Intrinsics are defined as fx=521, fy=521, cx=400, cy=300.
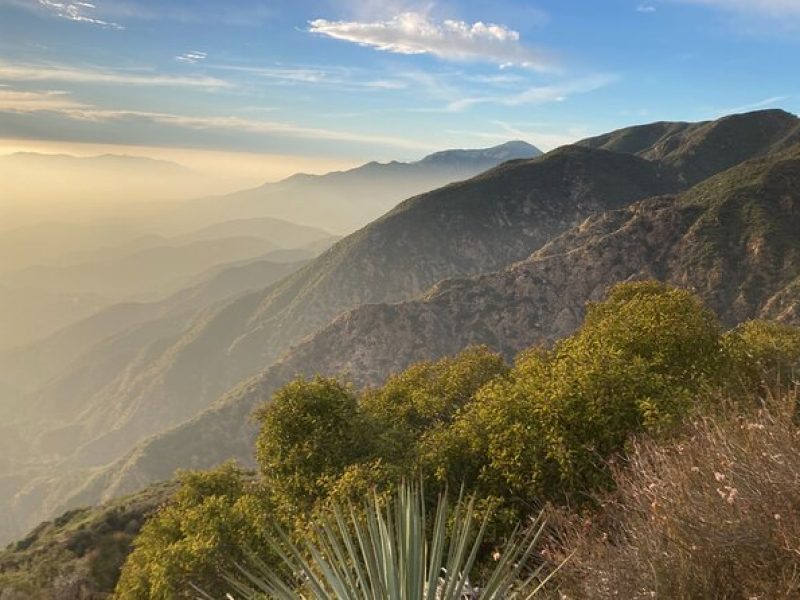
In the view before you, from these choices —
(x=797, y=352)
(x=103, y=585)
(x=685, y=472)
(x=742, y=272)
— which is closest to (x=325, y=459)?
(x=685, y=472)

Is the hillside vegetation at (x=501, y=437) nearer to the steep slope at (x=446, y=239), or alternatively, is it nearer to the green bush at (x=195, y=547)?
the green bush at (x=195, y=547)

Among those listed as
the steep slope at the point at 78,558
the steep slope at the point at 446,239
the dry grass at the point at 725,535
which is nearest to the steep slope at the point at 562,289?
the steep slope at the point at 446,239

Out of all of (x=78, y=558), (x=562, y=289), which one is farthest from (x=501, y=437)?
(x=562, y=289)

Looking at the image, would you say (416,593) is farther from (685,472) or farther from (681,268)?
(681,268)

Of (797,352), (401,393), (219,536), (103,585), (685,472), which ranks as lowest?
(103,585)

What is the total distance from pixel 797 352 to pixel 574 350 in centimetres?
1186

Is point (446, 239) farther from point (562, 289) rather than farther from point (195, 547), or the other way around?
point (195, 547)

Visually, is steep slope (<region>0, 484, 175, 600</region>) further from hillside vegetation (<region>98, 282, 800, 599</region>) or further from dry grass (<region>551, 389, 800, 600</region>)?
dry grass (<region>551, 389, 800, 600</region>)

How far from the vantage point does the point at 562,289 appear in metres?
117

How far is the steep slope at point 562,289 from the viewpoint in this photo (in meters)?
99.3

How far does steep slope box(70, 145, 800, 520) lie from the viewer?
9926 centimetres

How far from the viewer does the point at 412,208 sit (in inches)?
7751

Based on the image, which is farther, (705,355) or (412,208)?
(412,208)

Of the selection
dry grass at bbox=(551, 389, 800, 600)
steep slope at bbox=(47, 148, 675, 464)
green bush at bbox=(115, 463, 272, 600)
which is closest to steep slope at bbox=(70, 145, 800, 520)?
steep slope at bbox=(47, 148, 675, 464)
